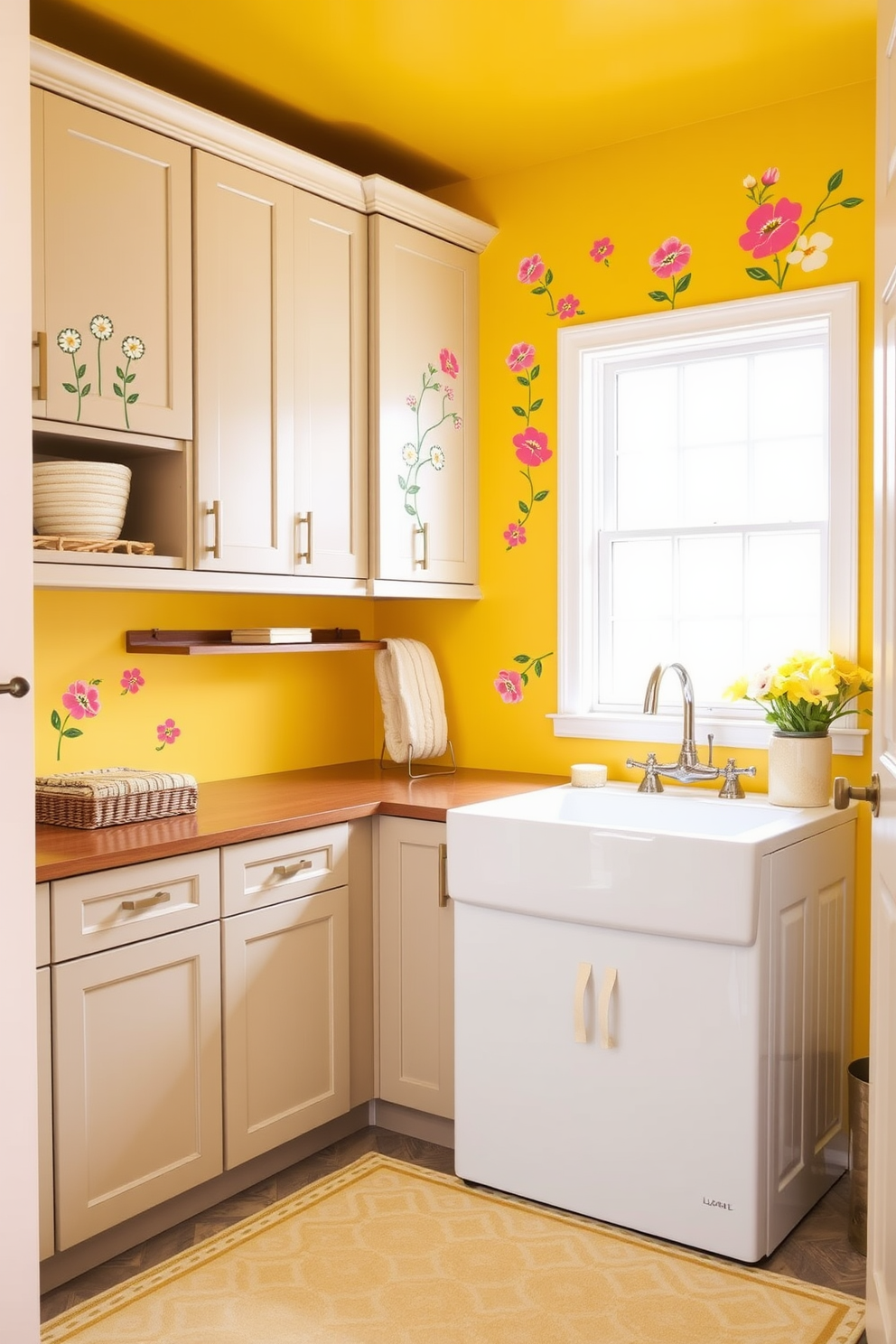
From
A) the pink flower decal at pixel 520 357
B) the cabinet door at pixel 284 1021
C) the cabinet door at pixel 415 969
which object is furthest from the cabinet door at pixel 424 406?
the cabinet door at pixel 284 1021

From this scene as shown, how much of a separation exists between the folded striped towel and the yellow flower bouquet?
102 cm

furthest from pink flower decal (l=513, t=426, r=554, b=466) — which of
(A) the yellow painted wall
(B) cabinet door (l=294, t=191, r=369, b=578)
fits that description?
(B) cabinet door (l=294, t=191, r=369, b=578)

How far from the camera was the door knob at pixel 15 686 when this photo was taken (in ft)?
5.89

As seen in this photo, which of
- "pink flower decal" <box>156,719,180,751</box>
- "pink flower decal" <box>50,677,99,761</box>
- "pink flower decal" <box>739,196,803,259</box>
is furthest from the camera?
"pink flower decal" <box>156,719,180,751</box>

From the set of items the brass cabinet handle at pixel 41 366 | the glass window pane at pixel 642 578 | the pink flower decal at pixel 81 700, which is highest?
the brass cabinet handle at pixel 41 366

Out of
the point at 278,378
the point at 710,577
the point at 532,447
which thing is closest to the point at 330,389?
the point at 278,378

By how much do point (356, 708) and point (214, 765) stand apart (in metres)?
0.63

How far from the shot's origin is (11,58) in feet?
5.95

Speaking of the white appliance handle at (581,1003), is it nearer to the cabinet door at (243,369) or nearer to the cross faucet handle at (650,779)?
the cross faucet handle at (650,779)

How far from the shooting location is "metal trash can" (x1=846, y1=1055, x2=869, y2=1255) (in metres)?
2.49

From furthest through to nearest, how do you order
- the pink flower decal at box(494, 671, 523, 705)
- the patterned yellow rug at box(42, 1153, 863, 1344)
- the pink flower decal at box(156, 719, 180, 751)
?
the pink flower decal at box(494, 671, 523, 705) → the pink flower decal at box(156, 719, 180, 751) → the patterned yellow rug at box(42, 1153, 863, 1344)

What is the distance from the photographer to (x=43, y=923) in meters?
2.20

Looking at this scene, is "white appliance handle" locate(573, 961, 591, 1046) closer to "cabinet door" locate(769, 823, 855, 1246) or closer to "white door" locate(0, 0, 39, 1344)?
"cabinet door" locate(769, 823, 855, 1246)

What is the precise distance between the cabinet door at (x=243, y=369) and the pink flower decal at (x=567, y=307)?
2.74ft
